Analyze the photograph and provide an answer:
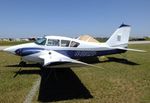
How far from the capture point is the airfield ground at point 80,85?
829cm

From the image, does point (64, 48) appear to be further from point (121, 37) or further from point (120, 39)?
point (121, 37)

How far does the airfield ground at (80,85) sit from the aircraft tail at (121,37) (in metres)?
3.72

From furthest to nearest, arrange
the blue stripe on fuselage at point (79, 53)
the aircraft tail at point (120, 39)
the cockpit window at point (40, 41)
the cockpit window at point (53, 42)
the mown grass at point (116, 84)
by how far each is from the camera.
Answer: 1. the aircraft tail at point (120, 39)
2. the blue stripe on fuselage at point (79, 53)
3. the cockpit window at point (53, 42)
4. the cockpit window at point (40, 41)
5. the mown grass at point (116, 84)

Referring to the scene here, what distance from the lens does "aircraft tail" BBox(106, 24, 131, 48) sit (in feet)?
56.5

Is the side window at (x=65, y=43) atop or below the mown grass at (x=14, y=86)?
atop

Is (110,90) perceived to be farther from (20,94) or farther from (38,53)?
(38,53)

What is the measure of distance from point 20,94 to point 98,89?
3.13 metres

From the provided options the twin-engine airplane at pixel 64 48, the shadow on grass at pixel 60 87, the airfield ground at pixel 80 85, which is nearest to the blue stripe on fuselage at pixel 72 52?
the twin-engine airplane at pixel 64 48

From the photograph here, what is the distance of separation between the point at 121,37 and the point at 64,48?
5.56m

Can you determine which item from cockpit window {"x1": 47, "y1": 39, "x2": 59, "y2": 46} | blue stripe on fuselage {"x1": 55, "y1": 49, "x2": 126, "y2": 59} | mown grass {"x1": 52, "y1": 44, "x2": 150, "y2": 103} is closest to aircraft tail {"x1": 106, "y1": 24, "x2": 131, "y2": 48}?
blue stripe on fuselage {"x1": 55, "y1": 49, "x2": 126, "y2": 59}

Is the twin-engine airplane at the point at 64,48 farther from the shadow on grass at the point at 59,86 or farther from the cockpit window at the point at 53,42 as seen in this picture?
the shadow on grass at the point at 59,86

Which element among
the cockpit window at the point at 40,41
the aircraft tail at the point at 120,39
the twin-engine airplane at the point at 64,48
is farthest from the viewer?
the aircraft tail at the point at 120,39

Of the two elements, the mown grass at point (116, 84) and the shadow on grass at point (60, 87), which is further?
the shadow on grass at point (60, 87)

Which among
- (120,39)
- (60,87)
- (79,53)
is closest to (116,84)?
(60,87)
